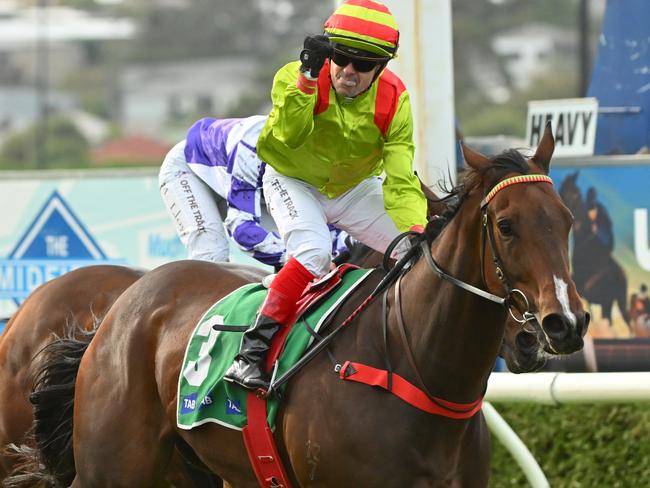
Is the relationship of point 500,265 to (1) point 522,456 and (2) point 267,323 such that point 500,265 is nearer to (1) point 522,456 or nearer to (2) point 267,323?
(2) point 267,323

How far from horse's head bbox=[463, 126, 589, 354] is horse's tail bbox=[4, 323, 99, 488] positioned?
213cm

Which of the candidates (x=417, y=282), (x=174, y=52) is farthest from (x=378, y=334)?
(x=174, y=52)

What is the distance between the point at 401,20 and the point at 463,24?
18.8 m

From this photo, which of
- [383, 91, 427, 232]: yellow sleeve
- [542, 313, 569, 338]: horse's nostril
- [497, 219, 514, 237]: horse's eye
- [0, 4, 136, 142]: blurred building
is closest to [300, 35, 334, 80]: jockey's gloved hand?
[383, 91, 427, 232]: yellow sleeve

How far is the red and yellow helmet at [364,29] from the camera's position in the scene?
13.0 ft

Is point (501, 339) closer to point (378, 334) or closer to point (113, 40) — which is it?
point (378, 334)

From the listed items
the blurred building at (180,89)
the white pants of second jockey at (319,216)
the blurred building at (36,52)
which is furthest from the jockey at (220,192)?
the blurred building at (180,89)

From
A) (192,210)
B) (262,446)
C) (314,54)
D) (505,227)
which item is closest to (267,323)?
(262,446)

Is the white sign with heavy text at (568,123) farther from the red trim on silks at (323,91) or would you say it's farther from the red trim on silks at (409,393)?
the red trim on silks at (409,393)

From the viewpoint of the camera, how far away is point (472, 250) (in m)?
3.58

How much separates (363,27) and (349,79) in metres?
0.18

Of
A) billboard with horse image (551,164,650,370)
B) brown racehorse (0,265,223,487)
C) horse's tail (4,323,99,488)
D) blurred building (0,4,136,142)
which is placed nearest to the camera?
horse's tail (4,323,99,488)

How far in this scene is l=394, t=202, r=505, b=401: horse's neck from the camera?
11.8ft

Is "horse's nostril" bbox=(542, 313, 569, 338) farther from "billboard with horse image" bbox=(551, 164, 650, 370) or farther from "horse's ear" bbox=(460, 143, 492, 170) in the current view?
"billboard with horse image" bbox=(551, 164, 650, 370)
